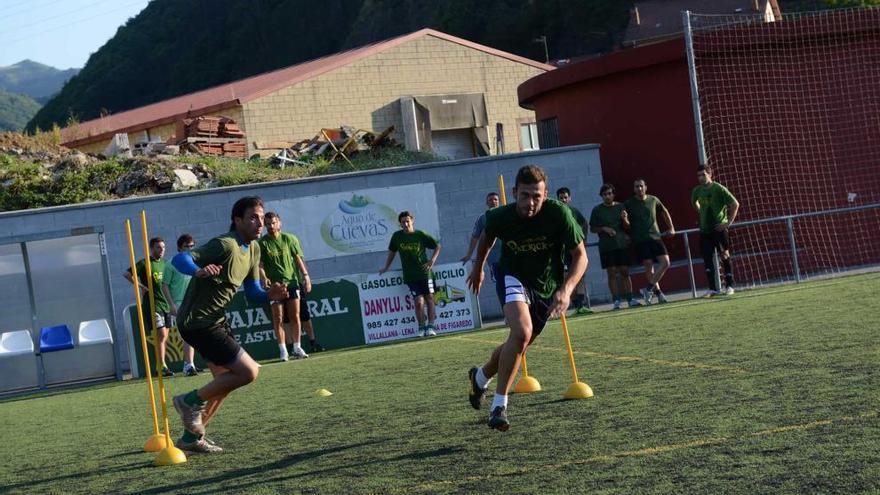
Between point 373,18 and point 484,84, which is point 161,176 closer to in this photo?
point 484,84

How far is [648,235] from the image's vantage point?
1803 centimetres

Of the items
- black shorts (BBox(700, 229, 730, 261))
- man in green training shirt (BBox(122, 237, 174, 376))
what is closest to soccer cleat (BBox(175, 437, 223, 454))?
man in green training shirt (BBox(122, 237, 174, 376))

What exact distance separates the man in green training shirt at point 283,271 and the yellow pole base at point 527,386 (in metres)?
6.52

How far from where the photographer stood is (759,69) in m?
21.2

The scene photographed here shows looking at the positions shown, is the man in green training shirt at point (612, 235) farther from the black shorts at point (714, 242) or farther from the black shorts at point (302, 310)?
the black shorts at point (302, 310)

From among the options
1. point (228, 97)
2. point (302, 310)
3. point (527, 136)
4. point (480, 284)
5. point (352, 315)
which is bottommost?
point (352, 315)

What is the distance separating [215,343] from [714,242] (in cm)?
1135

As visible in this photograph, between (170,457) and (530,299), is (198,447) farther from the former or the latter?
(530,299)

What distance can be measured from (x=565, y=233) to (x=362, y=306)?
10.6 meters

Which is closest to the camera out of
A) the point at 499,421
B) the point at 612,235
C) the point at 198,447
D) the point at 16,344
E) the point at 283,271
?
the point at 499,421

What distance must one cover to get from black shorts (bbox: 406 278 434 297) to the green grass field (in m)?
4.01

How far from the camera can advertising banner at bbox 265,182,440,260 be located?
803 inches

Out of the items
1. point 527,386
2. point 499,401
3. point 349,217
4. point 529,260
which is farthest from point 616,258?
point 499,401

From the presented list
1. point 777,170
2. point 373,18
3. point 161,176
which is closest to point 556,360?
point 777,170
